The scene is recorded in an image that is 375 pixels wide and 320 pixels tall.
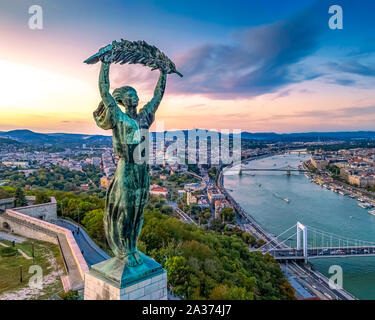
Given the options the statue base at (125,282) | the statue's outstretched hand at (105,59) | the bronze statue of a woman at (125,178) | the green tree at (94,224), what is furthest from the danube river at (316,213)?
the statue's outstretched hand at (105,59)

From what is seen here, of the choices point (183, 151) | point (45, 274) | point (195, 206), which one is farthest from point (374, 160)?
point (45, 274)

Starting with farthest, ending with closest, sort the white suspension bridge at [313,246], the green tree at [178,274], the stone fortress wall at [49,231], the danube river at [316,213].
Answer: the white suspension bridge at [313,246]
the danube river at [316,213]
the green tree at [178,274]
the stone fortress wall at [49,231]

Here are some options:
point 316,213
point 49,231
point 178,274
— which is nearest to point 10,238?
point 49,231

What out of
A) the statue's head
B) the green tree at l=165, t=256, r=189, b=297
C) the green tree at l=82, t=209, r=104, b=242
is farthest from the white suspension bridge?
the statue's head

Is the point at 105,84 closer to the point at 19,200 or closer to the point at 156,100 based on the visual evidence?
the point at 156,100

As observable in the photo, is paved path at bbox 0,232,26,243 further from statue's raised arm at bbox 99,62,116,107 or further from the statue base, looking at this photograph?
statue's raised arm at bbox 99,62,116,107

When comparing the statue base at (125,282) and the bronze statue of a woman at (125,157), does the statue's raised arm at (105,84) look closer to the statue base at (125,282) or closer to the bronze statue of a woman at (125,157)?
the bronze statue of a woman at (125,157)
